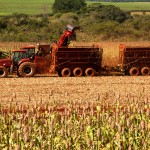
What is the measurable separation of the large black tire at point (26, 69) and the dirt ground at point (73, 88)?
0.94 ft

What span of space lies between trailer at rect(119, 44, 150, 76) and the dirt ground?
0.71 m

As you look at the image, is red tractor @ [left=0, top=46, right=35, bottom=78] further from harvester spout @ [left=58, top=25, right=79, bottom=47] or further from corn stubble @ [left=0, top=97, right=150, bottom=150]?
corn stubble @ [left=0, top=97, right=150, bottom=150]

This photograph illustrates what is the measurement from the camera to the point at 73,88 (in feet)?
70.7

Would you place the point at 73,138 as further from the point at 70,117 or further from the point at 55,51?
the point at 55,51

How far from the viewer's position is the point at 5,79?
24.0 m

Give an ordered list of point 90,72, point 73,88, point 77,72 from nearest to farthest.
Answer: point 73,88, point 77,72, point 90,72

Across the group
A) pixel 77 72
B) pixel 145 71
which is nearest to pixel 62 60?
pixel 77 72

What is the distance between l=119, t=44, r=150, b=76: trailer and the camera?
2578 cm

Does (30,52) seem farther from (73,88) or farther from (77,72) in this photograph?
(73,88)

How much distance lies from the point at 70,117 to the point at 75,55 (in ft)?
45.6

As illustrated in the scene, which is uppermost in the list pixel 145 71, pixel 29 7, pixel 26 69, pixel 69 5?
pixel 29 7

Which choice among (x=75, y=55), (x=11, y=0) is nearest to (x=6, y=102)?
(x=75, y=55)

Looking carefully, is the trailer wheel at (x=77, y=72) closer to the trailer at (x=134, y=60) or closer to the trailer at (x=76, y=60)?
the trailer at (x=76, y=60)

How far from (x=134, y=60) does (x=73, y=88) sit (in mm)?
5284
